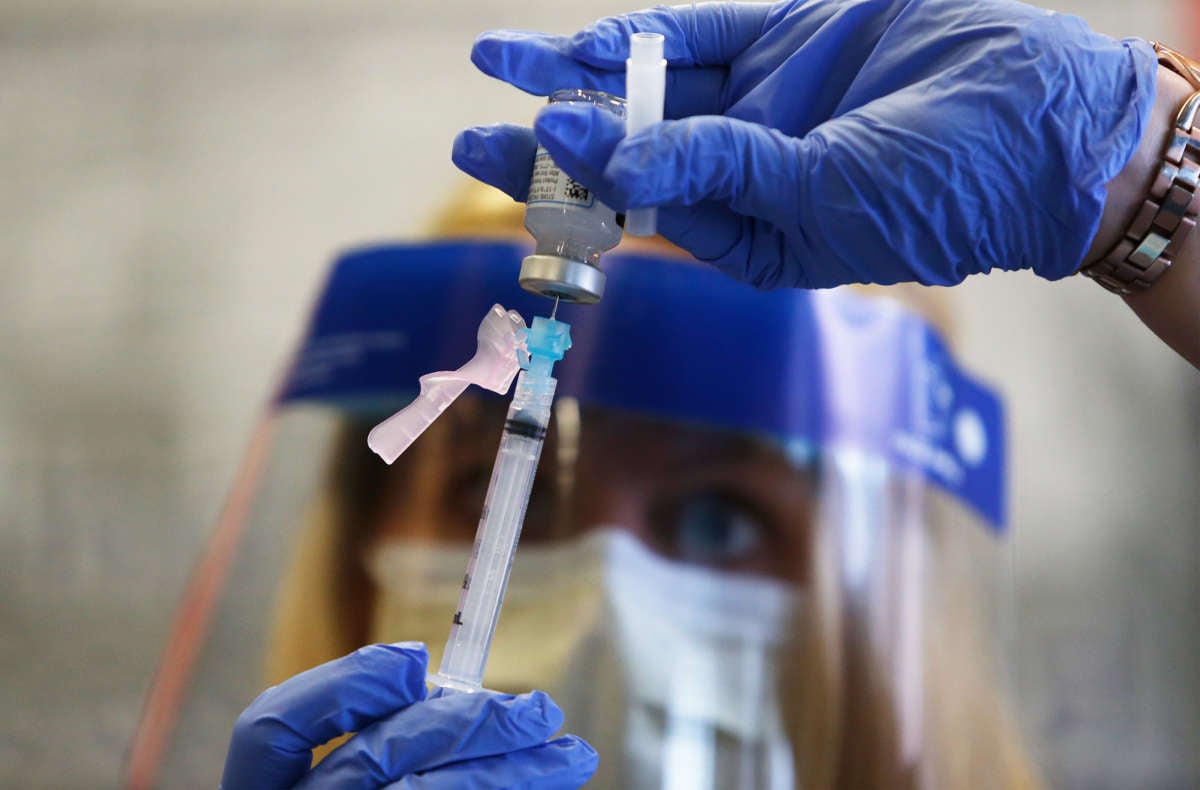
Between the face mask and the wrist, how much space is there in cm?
94

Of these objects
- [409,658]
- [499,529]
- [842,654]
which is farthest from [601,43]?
[842,654]

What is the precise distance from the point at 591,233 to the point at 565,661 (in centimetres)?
93

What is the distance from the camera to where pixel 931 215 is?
90cm

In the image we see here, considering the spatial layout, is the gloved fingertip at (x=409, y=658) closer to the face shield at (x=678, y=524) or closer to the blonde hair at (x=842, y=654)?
the face shield at (x=678, y=524)

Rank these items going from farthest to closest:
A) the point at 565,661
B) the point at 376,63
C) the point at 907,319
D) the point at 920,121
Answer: the point at 376,63
the point at 907,319
the point at 565,661
the point at 920,121

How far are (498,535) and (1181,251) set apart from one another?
642 millimetres

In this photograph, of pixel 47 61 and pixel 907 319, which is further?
pixel 47 61

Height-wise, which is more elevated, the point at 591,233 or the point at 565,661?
the point at 591,233

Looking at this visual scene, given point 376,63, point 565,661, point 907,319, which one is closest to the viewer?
point 565,661

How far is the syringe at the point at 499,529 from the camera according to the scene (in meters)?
0.96

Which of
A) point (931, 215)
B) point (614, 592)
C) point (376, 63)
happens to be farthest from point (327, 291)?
point (931, 215)

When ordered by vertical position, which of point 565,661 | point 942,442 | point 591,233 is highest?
point 591,233

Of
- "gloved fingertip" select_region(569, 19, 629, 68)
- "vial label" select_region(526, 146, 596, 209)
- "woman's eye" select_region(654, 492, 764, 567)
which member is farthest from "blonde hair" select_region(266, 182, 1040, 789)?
"vial label" select_region(526, 146, 596, 209)

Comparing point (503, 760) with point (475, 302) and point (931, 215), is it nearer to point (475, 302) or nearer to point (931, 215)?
point (931, 215)
